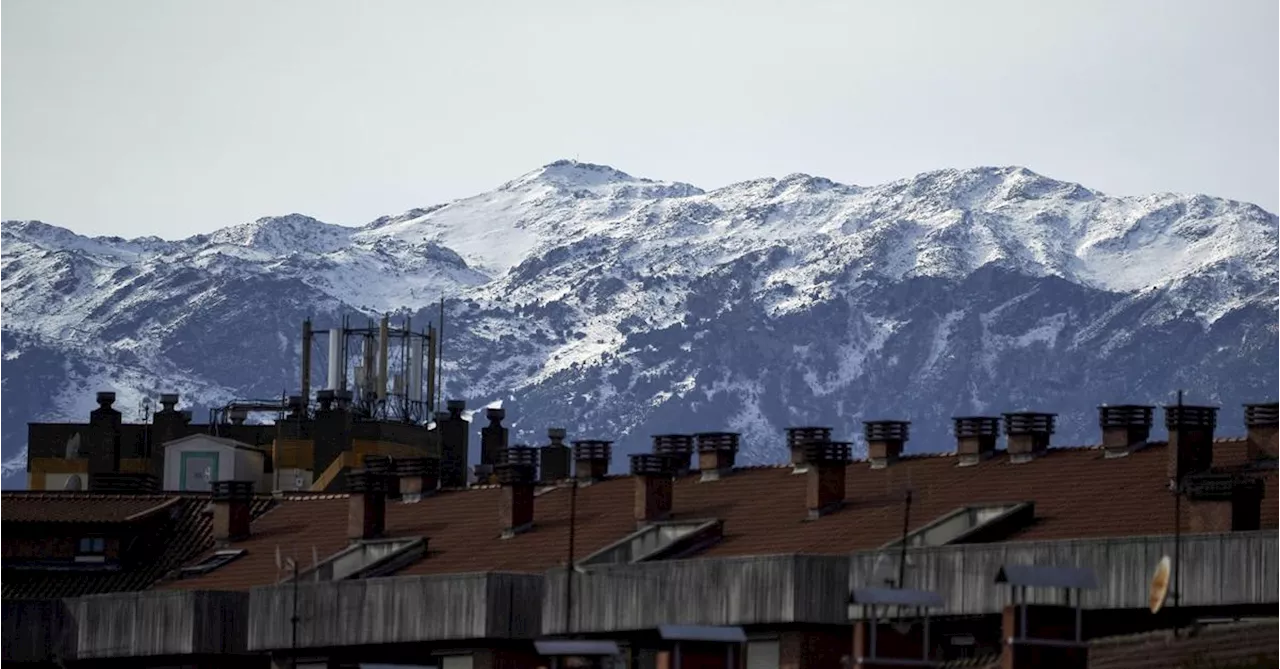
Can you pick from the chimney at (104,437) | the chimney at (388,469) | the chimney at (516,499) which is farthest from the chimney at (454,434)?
the chimney at (516,499)

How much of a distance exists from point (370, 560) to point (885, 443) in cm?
1232

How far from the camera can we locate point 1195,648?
57562 mm

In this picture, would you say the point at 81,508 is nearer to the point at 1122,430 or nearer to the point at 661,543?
the point at 661,543

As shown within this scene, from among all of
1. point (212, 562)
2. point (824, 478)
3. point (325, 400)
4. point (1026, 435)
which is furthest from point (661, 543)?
point (325, 400)

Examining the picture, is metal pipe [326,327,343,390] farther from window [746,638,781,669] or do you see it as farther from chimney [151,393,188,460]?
window [746,638,781,669]

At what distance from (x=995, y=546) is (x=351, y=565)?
22.7m

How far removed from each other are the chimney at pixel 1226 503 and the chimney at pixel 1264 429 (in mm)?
6879

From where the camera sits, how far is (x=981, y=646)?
72.5 meters

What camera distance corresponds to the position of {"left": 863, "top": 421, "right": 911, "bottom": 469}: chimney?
9075cm

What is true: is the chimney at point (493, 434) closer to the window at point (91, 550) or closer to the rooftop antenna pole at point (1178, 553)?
the window at point (91, 550)

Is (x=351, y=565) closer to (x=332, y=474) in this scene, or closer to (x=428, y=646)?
(x=428, y=646)

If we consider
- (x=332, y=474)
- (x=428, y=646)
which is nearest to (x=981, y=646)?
(x=428, y=646)

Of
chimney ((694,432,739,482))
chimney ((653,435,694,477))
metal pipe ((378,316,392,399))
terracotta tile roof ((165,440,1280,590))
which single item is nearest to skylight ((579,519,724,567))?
terracotta tile roof ((165,440,1280,590))

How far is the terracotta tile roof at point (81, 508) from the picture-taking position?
344ft
